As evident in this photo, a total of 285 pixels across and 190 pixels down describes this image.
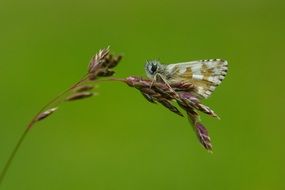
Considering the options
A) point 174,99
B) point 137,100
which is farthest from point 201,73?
point 137,100

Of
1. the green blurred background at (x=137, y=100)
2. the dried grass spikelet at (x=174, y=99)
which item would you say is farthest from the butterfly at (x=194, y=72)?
the green blurred background at (x=137, y=100)

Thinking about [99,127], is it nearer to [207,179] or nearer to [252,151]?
[252,151]

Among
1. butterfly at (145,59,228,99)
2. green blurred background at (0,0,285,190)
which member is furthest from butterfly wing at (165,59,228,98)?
green blurred background at (0,0,285,190)

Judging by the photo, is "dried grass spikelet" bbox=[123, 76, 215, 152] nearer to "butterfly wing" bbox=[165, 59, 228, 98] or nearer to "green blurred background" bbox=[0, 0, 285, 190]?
"butterfly wing" bbox=[165, 59, 228, 98]

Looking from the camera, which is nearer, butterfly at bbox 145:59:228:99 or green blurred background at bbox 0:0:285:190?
butterfly at bbox 145:59:228:99

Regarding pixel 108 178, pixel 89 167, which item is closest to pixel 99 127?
pixel 89 167

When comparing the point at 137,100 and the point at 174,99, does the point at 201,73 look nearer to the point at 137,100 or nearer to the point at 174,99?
the point at 174,99
